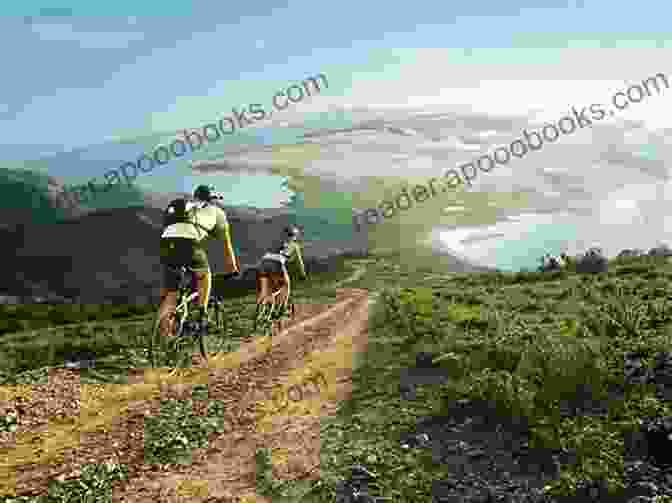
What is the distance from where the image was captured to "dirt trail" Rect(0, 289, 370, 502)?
7961mm

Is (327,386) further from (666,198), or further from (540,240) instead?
(666,198)

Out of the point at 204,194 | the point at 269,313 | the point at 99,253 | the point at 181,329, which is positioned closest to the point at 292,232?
the point at 269,313

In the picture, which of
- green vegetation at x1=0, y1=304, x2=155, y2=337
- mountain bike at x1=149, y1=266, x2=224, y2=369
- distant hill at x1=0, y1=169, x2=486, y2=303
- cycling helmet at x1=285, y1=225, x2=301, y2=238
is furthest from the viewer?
distant hill at x1=0, y1=169, x2=486, y2=303

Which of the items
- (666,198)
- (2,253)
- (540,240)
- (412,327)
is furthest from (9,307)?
(666,198)

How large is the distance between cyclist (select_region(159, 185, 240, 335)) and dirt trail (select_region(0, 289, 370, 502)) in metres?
1.92

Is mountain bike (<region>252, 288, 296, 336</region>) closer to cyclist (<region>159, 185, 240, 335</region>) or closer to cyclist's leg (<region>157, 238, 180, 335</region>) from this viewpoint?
cyclist (<region>159, 185, 240, 335</region>)

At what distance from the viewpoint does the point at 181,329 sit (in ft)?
42.5

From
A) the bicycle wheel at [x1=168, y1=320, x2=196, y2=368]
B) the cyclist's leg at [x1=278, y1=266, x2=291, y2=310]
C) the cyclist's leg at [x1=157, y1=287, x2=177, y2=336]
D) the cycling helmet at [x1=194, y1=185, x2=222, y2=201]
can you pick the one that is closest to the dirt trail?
the bicycle wheel at [x1=168, y1=320, x2=196, y2=368]

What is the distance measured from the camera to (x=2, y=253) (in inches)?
5197

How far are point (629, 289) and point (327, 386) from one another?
14374 mm

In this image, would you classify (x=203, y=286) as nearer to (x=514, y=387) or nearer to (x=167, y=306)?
(x=167, y=306)

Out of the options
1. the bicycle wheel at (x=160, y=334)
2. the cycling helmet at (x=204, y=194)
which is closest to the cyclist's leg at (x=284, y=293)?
the bicycle wheel at (x=160, y=334)

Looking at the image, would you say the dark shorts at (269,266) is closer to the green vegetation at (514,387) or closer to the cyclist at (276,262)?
the cyclist at (276,262)

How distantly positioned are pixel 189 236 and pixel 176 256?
61cm
